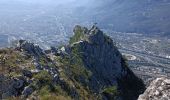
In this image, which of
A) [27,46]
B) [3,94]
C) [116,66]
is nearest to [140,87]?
[116,66]

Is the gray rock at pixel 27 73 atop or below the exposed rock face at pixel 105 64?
atop

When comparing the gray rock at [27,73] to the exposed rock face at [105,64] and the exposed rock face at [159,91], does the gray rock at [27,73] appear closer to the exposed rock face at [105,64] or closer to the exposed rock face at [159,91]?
the exposed rock face at [159,91]

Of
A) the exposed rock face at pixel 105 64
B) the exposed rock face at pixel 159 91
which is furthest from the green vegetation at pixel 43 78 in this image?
the exposed rock face at pixel 105 64

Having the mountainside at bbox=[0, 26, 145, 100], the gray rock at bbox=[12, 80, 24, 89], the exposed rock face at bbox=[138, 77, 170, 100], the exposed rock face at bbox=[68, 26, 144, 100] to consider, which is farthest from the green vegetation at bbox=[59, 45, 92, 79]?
the exposed rock face at bbox=[138, 77, 170, 100]

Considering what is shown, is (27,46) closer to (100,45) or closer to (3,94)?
(3,94)

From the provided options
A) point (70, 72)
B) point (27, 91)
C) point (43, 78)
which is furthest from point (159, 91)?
point (70, 72)
